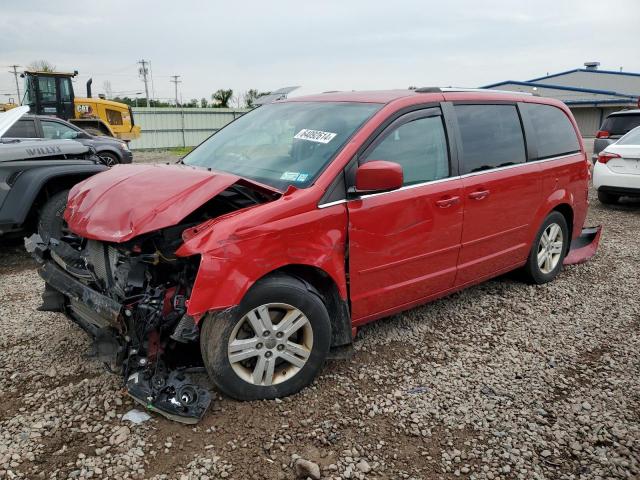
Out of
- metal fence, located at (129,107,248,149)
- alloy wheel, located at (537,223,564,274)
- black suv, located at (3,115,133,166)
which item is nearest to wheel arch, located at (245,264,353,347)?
alloy wheel, located at (537,223,564,274)

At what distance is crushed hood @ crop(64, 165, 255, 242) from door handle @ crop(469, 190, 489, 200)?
1.85 m

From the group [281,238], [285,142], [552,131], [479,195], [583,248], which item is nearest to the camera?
[281,238]

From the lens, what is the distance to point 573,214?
5.14 metres

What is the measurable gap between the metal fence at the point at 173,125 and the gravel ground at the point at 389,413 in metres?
24.4

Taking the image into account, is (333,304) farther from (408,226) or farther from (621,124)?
(621,124)

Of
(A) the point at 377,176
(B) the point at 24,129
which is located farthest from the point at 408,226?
(B) the point at 24,129

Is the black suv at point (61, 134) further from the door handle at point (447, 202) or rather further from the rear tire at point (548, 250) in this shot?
the rear tire at point (548, 250)

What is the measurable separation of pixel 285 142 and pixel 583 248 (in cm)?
395

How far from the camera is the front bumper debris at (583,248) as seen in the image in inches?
223

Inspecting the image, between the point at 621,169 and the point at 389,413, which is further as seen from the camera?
the point at 621,169

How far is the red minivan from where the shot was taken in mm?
2818

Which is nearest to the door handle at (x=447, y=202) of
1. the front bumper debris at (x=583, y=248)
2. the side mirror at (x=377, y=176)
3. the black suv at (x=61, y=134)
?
the side mirror at (x=377, y=176)

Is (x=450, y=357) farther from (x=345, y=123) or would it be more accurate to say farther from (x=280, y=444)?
(x=345, y=123)

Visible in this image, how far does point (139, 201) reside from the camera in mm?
2996
